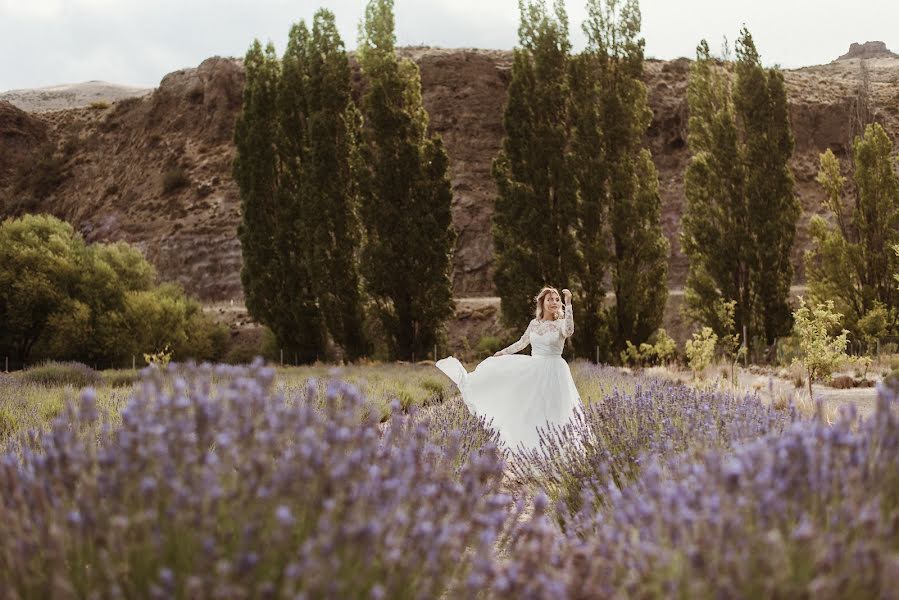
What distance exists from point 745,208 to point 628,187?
3.43m

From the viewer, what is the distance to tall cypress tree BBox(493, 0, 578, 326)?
18969 mm

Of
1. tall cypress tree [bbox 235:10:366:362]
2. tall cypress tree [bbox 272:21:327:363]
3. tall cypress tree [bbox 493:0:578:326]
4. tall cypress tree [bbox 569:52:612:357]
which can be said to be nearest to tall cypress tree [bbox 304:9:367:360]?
tall cypress tree [bbox 235:10:366:362]

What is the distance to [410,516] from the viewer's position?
2.17 m

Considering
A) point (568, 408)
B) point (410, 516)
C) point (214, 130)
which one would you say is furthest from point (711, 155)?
point (214, 130)

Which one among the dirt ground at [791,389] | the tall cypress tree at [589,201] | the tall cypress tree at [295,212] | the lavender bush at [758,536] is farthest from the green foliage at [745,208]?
the lavender bush at [758,536]

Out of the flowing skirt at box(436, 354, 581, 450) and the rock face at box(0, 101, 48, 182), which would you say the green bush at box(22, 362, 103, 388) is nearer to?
the flowing skirt at box(436, 354, 581, 450)

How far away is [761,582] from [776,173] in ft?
64.9

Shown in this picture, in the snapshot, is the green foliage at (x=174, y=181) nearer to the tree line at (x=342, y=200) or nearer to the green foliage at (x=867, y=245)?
the tree line at (x=342, y=200)

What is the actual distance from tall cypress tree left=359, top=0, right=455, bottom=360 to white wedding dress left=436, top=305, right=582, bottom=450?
462 inches

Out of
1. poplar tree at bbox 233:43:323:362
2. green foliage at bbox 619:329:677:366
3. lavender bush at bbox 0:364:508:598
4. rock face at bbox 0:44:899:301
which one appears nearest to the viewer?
lavender bush at bbox 0:364:508:598

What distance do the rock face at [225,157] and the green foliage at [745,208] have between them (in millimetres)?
11577

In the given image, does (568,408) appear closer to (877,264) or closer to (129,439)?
(129,439)

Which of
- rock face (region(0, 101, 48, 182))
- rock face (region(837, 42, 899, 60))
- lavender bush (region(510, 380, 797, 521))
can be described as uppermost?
rock face (region(837, 42, 899, 60))

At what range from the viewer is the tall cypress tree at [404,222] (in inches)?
776
